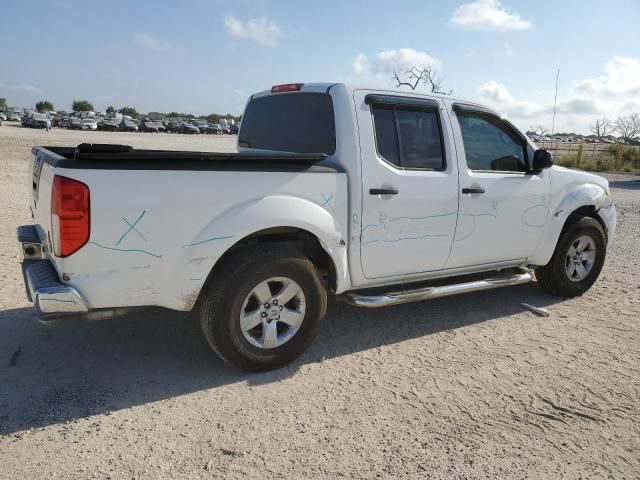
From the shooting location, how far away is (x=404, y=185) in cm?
397

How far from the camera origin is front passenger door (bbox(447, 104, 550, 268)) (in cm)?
437

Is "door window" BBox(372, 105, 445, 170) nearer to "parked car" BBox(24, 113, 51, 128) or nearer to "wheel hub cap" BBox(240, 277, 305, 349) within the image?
"wheel hub cap" BBox(240, 277, 305, 349)

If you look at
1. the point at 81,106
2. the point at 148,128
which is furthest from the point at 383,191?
the point at 81,106

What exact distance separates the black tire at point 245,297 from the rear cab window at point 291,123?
0.93 m

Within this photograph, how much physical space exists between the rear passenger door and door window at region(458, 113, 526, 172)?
0.27 metres

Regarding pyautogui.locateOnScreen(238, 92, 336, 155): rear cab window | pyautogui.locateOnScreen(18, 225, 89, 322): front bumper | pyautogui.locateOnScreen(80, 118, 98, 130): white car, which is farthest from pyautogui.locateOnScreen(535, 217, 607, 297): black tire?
pyautogui.locateOnScreen(80, 118, 98, 130): white car

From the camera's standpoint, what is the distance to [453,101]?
14.5 feet

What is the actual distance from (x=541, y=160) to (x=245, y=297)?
9.74 feet

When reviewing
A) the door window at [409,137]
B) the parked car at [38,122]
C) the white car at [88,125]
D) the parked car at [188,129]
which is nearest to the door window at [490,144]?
the door window at [409,137]

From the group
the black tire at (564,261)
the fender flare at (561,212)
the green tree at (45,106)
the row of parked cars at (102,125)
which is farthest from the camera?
the green tree at (45,106)

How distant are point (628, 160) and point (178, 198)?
98.2 ft

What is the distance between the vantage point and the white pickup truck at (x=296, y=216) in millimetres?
2967

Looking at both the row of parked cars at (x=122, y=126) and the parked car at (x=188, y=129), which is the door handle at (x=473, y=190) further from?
the parked car at (x=188, y=129)

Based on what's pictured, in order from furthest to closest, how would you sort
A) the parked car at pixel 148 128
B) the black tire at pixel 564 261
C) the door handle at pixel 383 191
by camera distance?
1. the parked car at pixel 148 128
2. the black tire at pixel 564 261
3. the door handle at pixel 383 191
